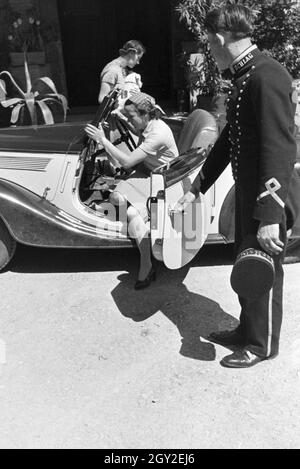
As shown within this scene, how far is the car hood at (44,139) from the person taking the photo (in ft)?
13.5

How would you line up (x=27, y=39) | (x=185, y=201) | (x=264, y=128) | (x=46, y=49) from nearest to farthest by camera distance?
(x=264, y=128) < (x=185, y=201) < (x=27, y=39) < (x=46, y=49)

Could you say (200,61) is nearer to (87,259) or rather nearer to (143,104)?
(143,104)

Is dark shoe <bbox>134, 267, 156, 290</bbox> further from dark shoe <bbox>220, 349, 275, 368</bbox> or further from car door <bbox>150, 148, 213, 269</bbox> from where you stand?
dark shoe <bbox>220, 349, 275, 368</bbox>

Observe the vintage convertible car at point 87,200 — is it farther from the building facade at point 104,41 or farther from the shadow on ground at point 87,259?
the building facade at point 104,41

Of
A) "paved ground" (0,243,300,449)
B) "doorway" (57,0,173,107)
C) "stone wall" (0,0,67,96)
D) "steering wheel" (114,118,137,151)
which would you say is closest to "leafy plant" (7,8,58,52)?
"stone wall" (0,0,67,96)

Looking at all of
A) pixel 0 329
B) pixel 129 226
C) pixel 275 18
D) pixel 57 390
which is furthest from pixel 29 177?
pixel 275 18

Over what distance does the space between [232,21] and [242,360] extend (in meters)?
1.75

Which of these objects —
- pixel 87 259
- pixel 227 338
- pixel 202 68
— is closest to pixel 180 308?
pixel 227 338

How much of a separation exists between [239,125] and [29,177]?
210 centimetres

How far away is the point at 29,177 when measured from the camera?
4109 mm

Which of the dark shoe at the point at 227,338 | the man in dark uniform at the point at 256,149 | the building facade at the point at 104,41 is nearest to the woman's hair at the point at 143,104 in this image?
the man in dark uniform at the point at 256,149

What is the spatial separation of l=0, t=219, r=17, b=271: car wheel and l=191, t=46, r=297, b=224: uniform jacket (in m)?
2.05

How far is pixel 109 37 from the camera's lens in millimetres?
10383

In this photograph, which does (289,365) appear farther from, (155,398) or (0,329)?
(0,329)
